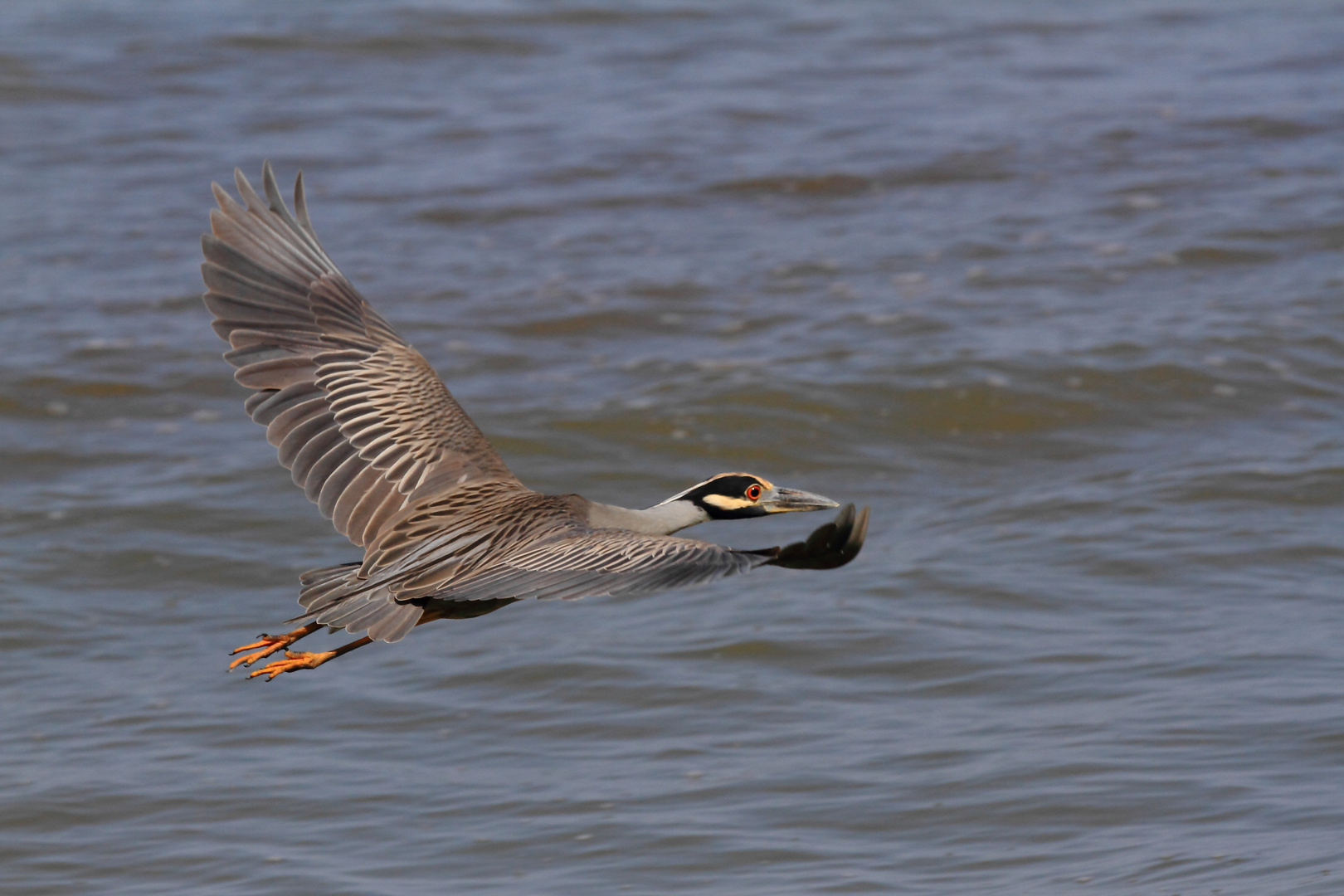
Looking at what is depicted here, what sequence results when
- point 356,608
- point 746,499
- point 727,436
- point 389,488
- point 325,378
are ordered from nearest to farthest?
point 356,608 → point 746,499 → point 389,488 → point 325,378 → point 727,436

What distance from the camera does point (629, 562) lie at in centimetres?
428

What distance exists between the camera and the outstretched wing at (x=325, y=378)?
18.2 ft

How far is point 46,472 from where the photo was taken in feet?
30.7

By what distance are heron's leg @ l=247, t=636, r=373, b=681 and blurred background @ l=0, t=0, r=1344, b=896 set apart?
76 cm

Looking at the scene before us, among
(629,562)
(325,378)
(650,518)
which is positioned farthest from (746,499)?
(325,378)

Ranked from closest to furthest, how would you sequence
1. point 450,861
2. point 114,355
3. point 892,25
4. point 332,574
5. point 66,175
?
point 332,574, point 450,861, point 114,355, point 66,175, point 892,25

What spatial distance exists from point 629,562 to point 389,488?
4.78 feet

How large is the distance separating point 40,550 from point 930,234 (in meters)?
6.44

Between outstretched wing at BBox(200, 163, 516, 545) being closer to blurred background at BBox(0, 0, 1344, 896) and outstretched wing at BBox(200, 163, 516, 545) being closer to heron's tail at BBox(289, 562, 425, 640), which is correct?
heron's tail at BBox(289, 562, 425, 640)

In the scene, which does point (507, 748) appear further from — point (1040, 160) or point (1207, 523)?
point (1040, 160)

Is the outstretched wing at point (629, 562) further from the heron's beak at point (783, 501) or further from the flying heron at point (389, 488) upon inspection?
the heron's beak at point (783, 501)

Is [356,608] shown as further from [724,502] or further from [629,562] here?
[724,502]

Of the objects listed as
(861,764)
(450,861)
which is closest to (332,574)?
(450,861)

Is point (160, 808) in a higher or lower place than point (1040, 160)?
lower
